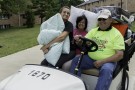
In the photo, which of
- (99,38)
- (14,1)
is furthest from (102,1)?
(99,38)

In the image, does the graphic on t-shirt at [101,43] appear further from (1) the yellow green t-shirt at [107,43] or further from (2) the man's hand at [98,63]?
(2) the man's hand at [98,63]

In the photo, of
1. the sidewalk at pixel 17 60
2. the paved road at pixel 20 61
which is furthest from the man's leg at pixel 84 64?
the sidewalk at pixel 17 60

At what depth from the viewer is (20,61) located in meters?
8.41

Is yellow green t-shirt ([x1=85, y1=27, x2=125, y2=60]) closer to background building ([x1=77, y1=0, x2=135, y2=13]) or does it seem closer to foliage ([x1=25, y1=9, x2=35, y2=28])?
foliage ([x1=25, y1=9, x2=35, y2=28])

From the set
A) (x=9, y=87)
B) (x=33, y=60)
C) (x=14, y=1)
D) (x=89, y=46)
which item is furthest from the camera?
(x=14, y=1)

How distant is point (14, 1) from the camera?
85.7 ft

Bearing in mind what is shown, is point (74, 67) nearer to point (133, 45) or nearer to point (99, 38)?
point (99, 38)

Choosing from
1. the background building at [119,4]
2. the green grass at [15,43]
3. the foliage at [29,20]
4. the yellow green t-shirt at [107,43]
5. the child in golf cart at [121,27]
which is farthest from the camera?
the background building at [119,4]

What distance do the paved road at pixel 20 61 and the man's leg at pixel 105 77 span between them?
2.20m

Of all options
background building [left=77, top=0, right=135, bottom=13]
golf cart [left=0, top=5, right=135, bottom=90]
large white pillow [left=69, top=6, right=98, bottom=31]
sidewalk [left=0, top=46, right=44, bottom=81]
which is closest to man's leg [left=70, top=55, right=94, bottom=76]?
golf cart [left=0, top=5, right=135, bottom=90]

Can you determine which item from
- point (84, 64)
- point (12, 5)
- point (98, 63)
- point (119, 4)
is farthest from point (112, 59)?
point (119, 4)

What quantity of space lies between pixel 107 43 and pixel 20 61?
4653 millimetres

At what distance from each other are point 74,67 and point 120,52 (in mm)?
677

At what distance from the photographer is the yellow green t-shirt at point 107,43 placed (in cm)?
413
